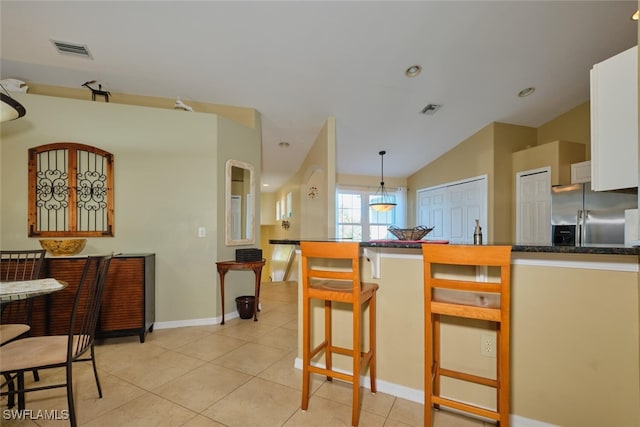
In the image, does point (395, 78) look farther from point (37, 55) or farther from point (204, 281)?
point (37, 55)

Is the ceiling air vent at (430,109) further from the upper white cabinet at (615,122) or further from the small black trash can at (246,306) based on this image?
the small black trash can at (246,306)

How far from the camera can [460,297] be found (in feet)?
5.07

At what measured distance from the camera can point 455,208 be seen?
5.62 metres

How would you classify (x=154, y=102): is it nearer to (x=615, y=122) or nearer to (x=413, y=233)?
(x=413, y=233)

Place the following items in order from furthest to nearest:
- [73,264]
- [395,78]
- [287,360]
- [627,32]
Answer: [395,78] → [627,32] → [73,264] → [287,360]

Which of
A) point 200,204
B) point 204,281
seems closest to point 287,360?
point 204,281

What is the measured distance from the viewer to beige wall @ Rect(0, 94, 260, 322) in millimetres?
2916

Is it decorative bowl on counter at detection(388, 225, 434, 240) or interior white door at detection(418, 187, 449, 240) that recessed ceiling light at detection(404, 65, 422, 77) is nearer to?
decorative bowl on counter at detection(388, 225, 434, 240)

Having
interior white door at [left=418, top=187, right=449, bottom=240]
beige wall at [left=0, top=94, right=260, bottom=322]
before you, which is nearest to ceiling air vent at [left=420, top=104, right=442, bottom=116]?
interior white door at [left=418, top=187, right=449, bottom=240]

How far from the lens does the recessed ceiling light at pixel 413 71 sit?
11.1 feet

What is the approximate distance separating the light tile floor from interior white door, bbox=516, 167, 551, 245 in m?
3.85

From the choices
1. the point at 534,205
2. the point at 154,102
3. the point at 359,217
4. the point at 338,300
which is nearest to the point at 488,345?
the point at 338,300

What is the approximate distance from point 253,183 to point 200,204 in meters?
0.82

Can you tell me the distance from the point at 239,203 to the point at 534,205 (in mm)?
4582
